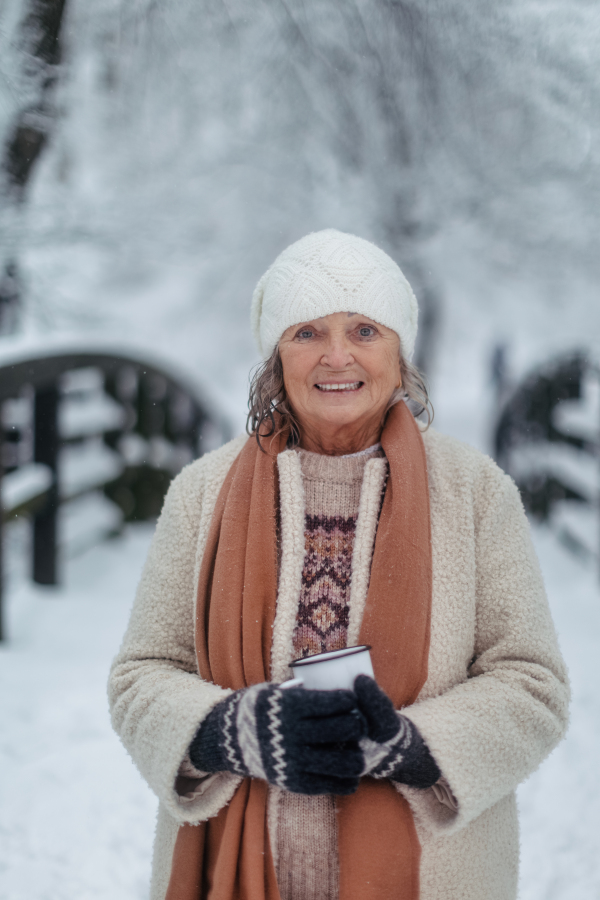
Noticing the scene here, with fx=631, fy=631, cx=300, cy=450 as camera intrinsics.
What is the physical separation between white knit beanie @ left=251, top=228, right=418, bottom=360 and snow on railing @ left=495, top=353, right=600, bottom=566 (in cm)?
331

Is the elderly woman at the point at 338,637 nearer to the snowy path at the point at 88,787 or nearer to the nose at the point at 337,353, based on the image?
the nose at the point at 337,353

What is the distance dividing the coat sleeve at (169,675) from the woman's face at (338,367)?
0.31m

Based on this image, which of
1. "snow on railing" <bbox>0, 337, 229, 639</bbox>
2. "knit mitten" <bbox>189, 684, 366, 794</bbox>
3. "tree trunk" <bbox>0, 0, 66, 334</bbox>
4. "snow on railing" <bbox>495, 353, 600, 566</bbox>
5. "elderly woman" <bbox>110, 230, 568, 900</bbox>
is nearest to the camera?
"knit mitten" <bbox>189, 684, 366, 794</bbox>

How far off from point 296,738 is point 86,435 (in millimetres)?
3615

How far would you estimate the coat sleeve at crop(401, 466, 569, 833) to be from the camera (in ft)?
3.46

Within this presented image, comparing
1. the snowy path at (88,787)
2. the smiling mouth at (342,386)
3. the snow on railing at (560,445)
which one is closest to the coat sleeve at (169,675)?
the smiling mouth at (342,386)

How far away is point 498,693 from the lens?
1.10 meters

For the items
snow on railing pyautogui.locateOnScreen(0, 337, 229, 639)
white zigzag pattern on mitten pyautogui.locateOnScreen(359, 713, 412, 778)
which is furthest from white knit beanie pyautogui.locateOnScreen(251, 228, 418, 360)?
snow on railing pyautogui.locateOnScreen(0, 337, 229, 639)

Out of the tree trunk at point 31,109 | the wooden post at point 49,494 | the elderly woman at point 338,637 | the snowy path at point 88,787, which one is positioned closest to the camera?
the elderly woman at point 338,637

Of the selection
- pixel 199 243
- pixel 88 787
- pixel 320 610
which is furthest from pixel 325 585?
pixel 199 243

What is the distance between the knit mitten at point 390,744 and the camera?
928mm

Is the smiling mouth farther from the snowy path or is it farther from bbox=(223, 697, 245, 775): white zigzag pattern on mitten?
the snowy path

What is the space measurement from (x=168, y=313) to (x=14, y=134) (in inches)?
186

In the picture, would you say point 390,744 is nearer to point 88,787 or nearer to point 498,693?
point 498,693
